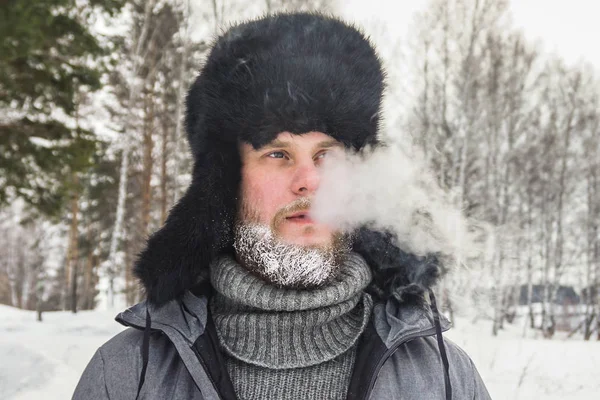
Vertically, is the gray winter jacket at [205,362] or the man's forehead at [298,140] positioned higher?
the man's forehead at [298,140]

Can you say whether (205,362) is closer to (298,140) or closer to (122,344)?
(122,344)

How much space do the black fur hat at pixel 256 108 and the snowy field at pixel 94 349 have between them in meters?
3.98

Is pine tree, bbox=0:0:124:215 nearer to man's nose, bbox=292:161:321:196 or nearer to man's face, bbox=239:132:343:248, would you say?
A: man's face, bbox=239:132:343:248

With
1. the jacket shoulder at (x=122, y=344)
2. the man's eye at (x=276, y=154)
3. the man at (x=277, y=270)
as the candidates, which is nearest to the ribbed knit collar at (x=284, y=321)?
the man at (x=277, y=270)

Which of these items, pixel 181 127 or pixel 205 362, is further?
pixel 181 127

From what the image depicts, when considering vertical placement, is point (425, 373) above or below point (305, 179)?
below

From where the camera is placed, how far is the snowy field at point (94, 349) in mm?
5047

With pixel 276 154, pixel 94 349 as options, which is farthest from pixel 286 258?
pixel 94 349

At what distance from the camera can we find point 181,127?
445cm

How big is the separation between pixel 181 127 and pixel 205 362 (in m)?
3.31

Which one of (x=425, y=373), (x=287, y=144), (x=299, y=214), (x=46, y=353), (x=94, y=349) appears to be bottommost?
(x=94, y=349)

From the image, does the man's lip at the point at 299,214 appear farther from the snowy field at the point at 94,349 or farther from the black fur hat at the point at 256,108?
the snowy field at the point at 94,349

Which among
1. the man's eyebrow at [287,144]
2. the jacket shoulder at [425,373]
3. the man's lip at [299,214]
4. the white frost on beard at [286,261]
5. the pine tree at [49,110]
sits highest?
the pine tree at [49,110]

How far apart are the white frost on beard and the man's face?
0.03m
